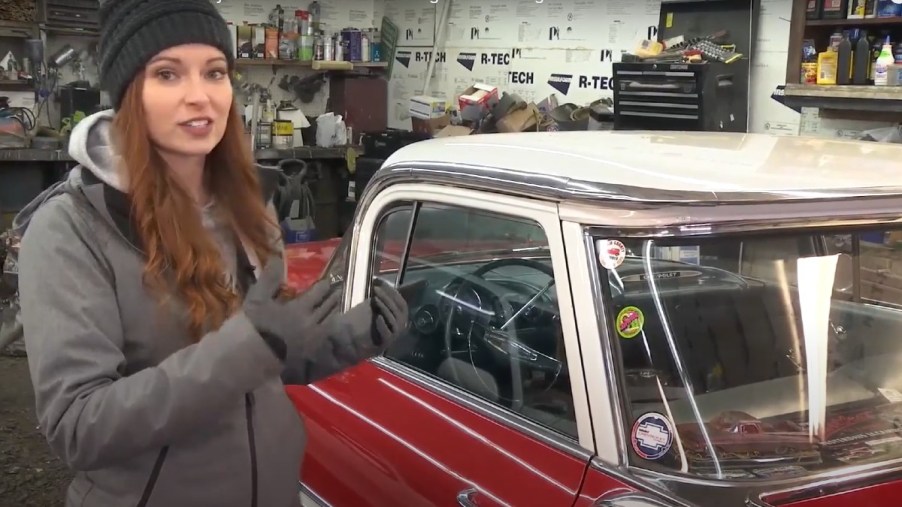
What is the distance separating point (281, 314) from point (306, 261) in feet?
5.94

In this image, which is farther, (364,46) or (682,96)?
(364,46)

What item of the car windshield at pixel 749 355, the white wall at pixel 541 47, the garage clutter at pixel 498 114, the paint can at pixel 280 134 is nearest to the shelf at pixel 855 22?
the white wall at pixel 541 47

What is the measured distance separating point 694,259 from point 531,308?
1.29 ft

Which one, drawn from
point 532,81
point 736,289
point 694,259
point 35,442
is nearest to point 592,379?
point 694,259

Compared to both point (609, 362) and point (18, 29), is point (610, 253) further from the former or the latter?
point (18, 29)

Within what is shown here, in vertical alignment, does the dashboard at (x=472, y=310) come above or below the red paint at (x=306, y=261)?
above

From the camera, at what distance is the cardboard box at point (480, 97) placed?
6475mm

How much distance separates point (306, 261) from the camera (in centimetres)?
293

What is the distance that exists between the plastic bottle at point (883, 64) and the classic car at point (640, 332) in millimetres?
2553

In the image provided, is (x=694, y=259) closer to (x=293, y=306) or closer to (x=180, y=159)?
(x=293, y=306)

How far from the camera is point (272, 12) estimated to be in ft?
25.3

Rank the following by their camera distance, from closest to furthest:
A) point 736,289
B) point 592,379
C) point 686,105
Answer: point 592,379 → point 736,289 → point 686,105

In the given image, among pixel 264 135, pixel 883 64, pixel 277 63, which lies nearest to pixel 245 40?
pixel 277 63

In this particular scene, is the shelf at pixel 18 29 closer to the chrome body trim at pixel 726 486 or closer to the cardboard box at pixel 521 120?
the cardboard box at pixel 521 120
